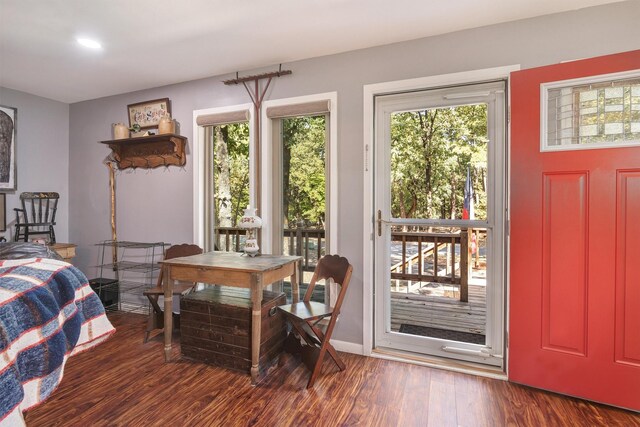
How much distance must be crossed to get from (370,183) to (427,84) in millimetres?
852

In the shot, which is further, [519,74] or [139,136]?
[139,136]

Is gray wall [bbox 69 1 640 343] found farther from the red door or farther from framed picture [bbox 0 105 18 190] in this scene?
framed picture [bbox 0 105 18 190]

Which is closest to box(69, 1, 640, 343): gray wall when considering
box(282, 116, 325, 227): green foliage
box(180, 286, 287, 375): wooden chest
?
box(282, 116, 325, 227): green foliage

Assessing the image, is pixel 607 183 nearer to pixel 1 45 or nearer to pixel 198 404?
pixel 198 404

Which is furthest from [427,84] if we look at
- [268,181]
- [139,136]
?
[139,136]

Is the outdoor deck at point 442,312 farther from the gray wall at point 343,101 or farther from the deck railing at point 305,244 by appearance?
the deck railing at point 305,244

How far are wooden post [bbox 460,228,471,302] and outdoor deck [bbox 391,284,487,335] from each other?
132mm

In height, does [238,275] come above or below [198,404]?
above

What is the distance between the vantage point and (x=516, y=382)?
2.14m

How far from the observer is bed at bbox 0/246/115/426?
34.4 inches

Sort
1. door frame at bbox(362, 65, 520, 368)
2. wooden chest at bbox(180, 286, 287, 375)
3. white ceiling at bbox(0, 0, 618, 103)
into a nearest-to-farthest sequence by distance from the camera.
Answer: white ceiling at bbox(0, 0, 618, 103)
wooden chest at bbox(180, 286, 287, 375)
door frame at bbox(362, 65, 520, 368)

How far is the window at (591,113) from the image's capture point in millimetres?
1872

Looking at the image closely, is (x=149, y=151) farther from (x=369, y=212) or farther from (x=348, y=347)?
(x=348, y=347)

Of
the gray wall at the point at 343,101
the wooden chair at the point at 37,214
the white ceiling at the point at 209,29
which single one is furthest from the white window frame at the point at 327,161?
the wooden chair at the point at 37,214
